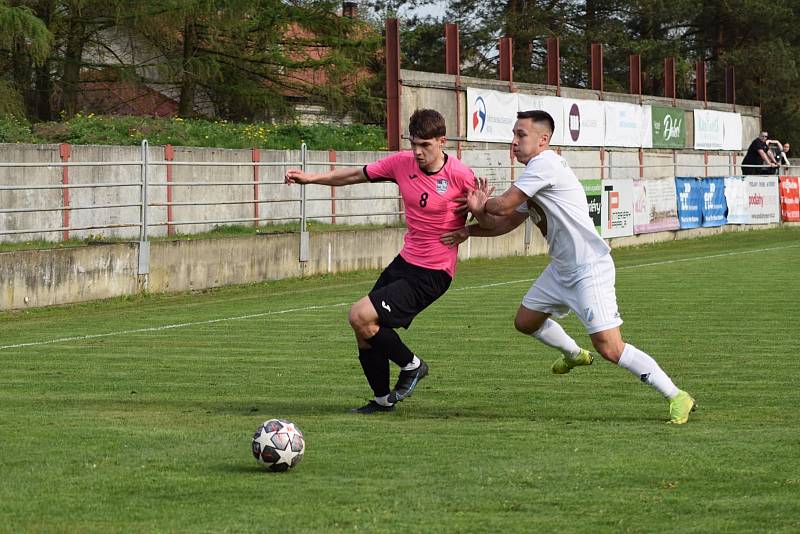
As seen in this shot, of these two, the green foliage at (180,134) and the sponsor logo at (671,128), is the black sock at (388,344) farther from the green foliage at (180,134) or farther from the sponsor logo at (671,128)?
the sponsor logo at (671,128)

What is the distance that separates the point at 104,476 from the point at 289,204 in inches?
883

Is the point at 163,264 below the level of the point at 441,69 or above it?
below

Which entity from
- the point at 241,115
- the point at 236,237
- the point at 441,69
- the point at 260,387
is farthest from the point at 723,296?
the point at 441,69

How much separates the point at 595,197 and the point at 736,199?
9.29 m

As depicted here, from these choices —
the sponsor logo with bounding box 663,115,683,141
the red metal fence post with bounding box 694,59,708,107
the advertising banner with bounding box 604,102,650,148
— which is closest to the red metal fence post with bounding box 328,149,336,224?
the advertising banner with bounding box 604,102,650,148

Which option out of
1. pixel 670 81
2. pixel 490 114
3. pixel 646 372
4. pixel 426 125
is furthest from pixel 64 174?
pixel 670 81

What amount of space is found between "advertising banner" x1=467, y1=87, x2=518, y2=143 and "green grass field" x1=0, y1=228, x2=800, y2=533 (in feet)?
50.7

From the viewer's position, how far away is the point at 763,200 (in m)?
39.3

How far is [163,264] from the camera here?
20.2 meters

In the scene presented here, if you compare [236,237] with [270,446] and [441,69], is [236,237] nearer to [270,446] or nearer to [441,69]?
[270,446]

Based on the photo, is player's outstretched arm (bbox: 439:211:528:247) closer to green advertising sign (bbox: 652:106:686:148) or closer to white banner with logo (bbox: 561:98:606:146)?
white banner with logo (bbox: 561:98:606:146)

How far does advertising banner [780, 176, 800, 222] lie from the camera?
132 ft

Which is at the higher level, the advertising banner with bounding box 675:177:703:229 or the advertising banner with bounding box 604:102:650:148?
the advertising banner with bounding box 604:102:650:148

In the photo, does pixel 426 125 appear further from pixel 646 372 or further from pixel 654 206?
pixel 654 206
